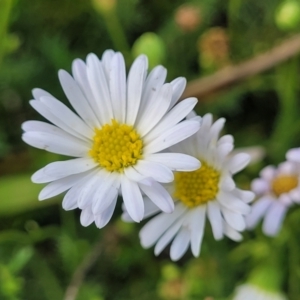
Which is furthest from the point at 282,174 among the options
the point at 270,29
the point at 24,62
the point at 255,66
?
the point at 24,62

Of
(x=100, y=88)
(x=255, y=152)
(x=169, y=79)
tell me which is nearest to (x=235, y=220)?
(x=100, y=88)

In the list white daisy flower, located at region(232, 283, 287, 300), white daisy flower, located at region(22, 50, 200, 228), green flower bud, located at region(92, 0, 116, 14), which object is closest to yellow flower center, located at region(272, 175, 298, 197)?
white daisy flower, located at region(232, 283, 287, 300)

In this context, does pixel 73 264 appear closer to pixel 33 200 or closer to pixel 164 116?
pixel 33 200

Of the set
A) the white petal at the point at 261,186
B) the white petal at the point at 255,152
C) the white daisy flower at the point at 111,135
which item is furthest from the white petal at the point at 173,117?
the white petal at the point at 255,152

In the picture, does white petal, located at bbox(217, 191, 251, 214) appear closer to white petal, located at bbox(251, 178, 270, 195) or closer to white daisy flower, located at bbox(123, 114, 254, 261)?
white daisy flower, located at bbox(123, 114, 254, 261)

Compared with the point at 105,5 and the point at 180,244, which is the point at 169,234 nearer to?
the point at 180,244
